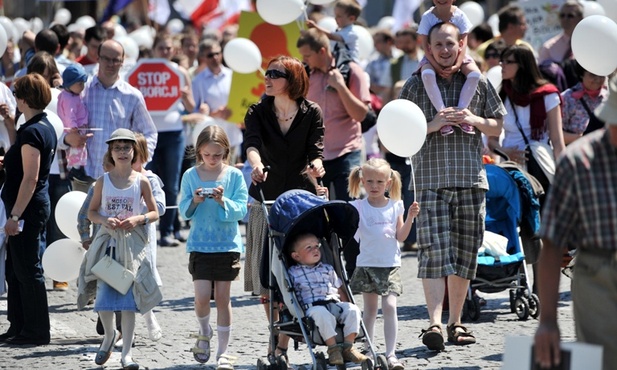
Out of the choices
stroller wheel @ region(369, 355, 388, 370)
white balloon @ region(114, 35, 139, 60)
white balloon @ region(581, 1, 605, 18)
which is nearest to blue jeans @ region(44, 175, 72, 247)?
stroller wheel @ region(369, 355, 388, 370)

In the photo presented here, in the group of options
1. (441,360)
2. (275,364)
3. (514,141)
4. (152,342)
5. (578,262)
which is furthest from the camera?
(514,141)

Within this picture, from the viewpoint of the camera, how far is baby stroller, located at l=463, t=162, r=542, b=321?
933cm

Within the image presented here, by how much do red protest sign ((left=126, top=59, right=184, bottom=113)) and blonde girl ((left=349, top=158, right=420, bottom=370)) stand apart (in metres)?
5.48

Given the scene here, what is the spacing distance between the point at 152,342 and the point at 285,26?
558cm

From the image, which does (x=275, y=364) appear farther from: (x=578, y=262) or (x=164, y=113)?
(x=164, y=113)

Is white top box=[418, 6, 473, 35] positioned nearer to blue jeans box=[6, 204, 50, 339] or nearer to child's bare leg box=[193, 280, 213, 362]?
child's bare leg box=[193, 280, 213, 362]

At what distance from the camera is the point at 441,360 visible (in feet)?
25.8

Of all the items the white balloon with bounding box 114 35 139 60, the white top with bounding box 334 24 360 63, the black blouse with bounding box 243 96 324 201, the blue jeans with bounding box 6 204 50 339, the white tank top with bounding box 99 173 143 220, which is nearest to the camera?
the white tank top with bounding box 99 173 143 220

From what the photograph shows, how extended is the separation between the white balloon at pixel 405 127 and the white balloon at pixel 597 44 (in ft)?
7.57

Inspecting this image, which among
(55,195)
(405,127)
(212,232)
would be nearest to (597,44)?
(405,127)

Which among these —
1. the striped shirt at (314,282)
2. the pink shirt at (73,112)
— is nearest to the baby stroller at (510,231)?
the striped shirt at (314,282)

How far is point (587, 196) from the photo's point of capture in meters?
4.68

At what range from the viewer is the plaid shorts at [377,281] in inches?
305

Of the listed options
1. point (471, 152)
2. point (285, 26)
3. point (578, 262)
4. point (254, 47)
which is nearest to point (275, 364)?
point (471, 152)
